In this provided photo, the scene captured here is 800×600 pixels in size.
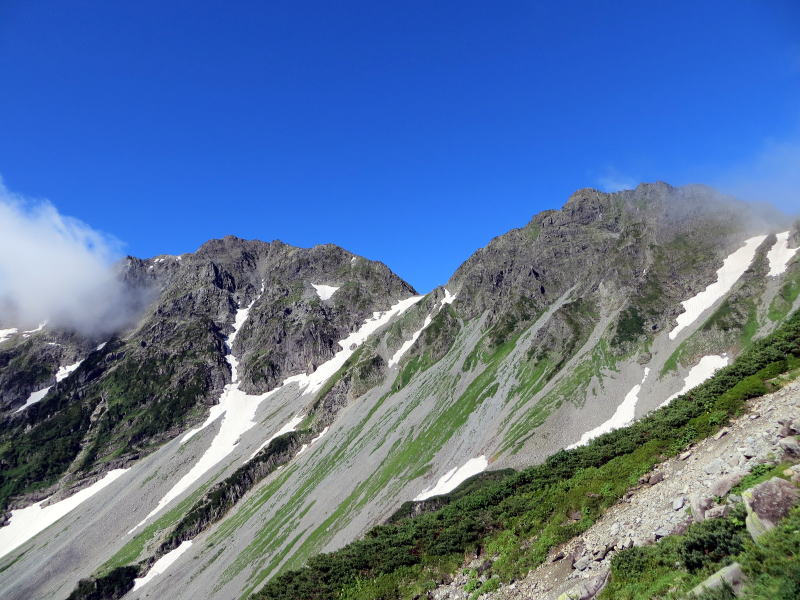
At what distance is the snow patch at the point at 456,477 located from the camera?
104500mm

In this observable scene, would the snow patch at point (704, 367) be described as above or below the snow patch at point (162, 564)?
below

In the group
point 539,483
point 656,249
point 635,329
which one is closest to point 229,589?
point 539,483

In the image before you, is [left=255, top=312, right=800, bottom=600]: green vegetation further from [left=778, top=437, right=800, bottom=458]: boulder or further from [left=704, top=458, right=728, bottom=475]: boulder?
[left=778, top=437, right=800, bottom=458]: boulder

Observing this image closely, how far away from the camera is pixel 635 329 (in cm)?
14150

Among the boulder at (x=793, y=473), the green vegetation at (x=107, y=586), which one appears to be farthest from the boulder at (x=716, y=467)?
the green vegetation at (x=107, y=586)

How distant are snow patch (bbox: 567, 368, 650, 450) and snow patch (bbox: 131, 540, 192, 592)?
117 m

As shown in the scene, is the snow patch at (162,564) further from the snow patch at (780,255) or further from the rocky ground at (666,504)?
the snow patch at (780,255)

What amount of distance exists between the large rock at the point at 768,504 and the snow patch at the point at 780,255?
152334mm

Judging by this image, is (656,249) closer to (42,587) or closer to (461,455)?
(461,455)

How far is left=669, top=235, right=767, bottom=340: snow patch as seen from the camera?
13675 centimetres

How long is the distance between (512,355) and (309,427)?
84649mm

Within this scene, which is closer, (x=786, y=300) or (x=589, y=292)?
(x=786, y=300)

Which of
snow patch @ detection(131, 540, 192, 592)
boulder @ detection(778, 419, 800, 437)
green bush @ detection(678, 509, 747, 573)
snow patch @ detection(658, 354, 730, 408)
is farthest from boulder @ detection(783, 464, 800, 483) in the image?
snow patch @ detection(131, 540, 192, 592)

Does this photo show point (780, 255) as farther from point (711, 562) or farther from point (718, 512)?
point (711, 562)
